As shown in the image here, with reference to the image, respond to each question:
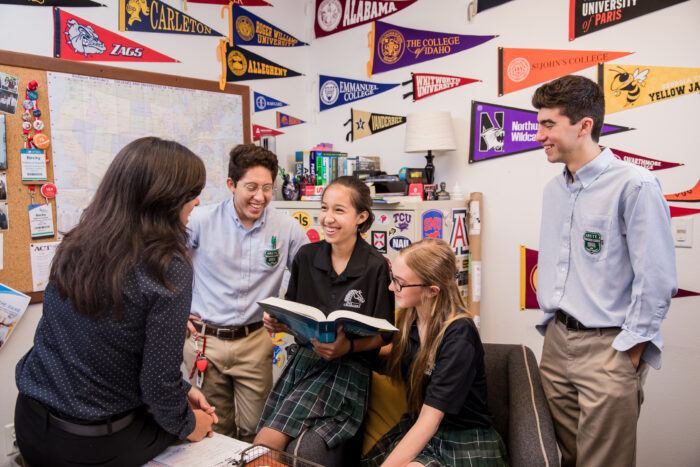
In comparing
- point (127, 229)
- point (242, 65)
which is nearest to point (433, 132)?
point (242, 65)

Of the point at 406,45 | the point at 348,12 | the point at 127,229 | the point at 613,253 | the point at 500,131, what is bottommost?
the point at 613,253

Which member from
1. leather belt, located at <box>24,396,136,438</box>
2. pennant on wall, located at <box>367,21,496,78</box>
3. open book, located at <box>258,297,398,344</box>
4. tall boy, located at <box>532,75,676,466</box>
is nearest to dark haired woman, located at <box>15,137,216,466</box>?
leather belt, located at <box>24,396,136,438</box>

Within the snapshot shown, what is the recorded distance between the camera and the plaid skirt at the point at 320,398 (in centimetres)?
165

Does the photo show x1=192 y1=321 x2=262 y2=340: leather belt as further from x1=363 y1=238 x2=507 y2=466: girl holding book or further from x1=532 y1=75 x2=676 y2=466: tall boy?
x1=532 y1=75 x2=676 y2=466: tall boy

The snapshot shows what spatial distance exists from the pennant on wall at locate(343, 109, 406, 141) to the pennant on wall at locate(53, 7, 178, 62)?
4.95 ft

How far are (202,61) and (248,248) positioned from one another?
1785 mm

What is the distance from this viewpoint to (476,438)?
1.55 metres

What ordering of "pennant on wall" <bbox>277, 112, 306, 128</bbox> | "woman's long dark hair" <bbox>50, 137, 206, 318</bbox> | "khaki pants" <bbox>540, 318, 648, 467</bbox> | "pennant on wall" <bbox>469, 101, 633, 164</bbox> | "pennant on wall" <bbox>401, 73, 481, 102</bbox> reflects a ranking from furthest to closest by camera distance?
"pennant on wall" <bbox>277, 112, 306, 128</bbox> < "pennant on wall" <bbox>401, 73, 481, 102</bbox> < "pennant on wall" <bbox>469, 101, 633, 164</bbox> < "khaki pants" <bbox>540, 318, 648, 467</bbox> < "woman's long dark hair" <bbox>50, 137, 206, 318</bbox>

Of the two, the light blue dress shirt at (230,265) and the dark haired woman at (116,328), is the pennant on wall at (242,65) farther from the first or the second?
the dark haired woman at (116,328)

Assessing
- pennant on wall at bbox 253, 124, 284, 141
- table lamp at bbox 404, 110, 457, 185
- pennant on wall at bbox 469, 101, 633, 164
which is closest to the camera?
pennant on wall at bbox 469, 101, 633, 164

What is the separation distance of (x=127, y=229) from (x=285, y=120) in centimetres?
288

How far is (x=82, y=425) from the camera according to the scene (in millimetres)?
1060

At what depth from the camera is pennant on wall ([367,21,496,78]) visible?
3.08m

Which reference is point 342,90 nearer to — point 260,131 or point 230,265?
point 260,131
